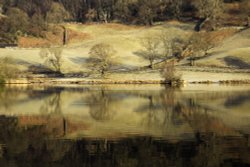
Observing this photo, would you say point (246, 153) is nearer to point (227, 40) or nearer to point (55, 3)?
point (227, 40)

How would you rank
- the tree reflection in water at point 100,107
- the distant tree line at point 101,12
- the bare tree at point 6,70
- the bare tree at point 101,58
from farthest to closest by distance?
1. the distant tree line at point 101,12
2. the bare tree at point 101,58
3. the bare tree at point 6,70
4. the tree reflection in water at point 100,107

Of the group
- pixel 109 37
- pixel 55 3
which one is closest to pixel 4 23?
pixel 109 37

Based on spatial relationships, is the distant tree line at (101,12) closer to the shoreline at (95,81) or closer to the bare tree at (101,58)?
the bare tree at (101,58)

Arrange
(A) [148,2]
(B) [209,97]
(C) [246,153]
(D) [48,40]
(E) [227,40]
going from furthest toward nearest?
(A) [148,2] → (D) [48,40] → (E) [227,40] → (B) [209,97] → (C) [246,153]

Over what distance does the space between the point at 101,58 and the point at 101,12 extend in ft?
135

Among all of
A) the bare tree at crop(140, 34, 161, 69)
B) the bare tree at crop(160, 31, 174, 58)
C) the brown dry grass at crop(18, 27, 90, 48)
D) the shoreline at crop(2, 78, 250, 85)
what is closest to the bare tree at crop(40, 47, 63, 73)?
the shoreline at crop(2, 78, 250, 85)

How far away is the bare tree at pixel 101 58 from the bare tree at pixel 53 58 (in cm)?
512

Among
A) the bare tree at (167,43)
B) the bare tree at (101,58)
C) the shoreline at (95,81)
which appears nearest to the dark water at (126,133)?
the shoreline at (95,81)

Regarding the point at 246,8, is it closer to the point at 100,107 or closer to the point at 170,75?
the point at 170,75

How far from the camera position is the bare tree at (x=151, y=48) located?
85613mm

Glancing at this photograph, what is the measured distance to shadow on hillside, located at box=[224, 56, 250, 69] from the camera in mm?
80062

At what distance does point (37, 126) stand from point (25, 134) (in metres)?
3.02

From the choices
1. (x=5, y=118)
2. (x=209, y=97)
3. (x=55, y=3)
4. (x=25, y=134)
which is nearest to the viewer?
(x=25, y=134)

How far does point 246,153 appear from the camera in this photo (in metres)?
21.8
